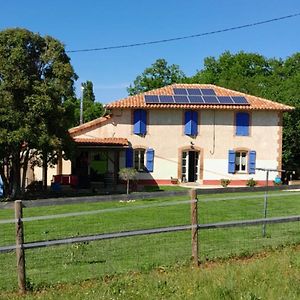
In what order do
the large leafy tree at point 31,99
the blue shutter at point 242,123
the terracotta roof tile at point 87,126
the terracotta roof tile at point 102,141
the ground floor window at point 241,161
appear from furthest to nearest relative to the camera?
the ground floor window at point 241,161
the blue shutter at point 242,123
the terracotta roof tile at point 87,126
the terracotta roof tile at point 102,141
the large leafy tree at point 31,99

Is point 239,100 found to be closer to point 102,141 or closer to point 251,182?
point 251,182

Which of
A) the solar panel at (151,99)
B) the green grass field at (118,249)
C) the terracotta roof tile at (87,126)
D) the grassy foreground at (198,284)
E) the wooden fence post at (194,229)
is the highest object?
the solar panel at (151,99)

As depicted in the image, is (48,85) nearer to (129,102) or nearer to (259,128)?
(129,102)

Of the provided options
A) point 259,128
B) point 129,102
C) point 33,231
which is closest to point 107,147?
point 129,102

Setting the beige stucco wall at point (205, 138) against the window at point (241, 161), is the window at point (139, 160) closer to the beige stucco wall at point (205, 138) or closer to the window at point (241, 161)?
the beige stucco wall at point (205, 138)

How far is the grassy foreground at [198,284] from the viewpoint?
4941 mm

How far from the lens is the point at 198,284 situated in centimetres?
534

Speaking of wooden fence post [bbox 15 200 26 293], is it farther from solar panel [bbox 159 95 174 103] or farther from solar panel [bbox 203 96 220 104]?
solar panel [bbox 203 96 220 104]

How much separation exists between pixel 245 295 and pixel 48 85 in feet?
61.0

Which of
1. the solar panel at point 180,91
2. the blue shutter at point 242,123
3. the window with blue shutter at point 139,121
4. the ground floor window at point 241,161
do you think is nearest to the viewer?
the window with blue shutter at point 139,121

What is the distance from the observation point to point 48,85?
872 inches

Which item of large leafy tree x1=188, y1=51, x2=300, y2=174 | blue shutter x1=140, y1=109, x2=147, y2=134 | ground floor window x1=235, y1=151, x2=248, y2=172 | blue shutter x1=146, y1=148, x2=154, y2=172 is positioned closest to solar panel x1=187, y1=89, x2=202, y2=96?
blue shutter x1=140, y1=109, x2=147, y2=134

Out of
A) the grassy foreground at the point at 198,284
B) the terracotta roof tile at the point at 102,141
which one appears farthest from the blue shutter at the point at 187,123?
the grassy foreground at the point at 198,284

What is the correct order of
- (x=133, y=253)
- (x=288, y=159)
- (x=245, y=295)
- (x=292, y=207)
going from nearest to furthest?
(x=245, y=295)
(x=133, y=253)
(x=292, y=207)
(x=288, y=159)
